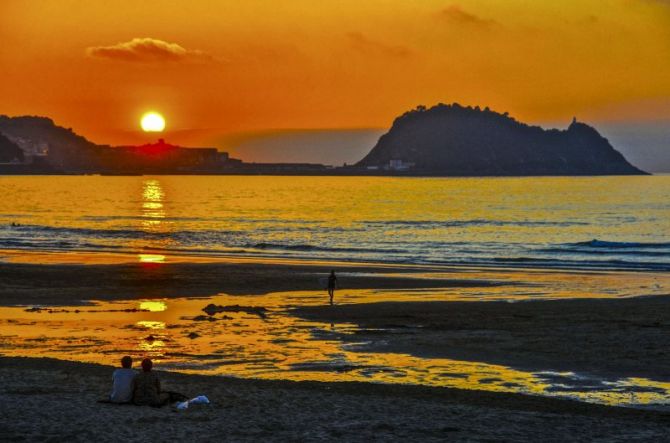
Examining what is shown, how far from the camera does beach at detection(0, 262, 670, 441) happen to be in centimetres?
1612

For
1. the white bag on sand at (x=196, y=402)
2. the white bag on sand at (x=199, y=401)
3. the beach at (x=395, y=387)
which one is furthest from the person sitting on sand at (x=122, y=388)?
the white bag on sand at (x=199, y=401)

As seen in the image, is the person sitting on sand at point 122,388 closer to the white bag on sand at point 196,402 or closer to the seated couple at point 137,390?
the seated couple at point 137,390

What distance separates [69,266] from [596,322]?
101 feet

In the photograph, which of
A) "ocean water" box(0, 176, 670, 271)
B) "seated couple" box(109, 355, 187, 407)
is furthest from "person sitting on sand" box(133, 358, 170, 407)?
"ocean water" box(0, 176, 670, 271)

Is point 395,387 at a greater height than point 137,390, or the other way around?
point 137,390

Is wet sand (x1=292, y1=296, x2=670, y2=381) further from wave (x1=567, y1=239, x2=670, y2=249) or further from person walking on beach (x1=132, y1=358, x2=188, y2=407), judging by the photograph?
wave (x1=567, y1=239, x2=670, y2=249)

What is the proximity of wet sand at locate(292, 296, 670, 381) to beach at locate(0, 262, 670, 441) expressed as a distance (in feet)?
0.16

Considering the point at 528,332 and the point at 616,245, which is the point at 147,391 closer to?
the point at 528,332

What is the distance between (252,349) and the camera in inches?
992

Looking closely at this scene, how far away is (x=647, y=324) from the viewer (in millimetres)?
29297

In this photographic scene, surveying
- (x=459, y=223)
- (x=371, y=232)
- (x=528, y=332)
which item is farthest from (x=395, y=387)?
(x=459, y=223)

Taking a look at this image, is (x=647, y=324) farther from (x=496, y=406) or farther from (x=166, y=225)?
(x=166, y=225)

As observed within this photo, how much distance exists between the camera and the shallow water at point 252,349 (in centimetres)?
2122

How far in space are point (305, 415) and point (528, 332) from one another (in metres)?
12.4
